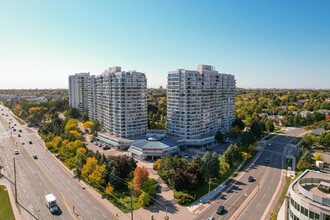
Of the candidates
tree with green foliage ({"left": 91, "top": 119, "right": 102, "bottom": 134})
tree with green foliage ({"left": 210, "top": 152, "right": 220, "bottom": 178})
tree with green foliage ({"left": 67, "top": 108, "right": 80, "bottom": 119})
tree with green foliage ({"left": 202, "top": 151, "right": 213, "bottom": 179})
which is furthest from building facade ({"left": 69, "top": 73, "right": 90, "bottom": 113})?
tree with green foliage ({"left": 210, "top": 152, "right": 220, "bottom": 178})

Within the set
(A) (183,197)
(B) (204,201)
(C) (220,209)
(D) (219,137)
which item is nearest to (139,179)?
(A) (183,197)

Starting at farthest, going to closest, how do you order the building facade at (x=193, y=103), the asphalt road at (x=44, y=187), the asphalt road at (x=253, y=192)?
the building facade at (x=193, y=103)
the asphalt road at (x=44, y=187)
the asphalt road at (x=253, y=192)

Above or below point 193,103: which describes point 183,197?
below

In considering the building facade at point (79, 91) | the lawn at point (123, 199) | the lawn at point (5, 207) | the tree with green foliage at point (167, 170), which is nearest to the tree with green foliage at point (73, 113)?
the building facade at point (79, 91)

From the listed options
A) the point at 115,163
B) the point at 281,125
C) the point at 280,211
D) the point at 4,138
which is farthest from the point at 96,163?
the point at 281,125

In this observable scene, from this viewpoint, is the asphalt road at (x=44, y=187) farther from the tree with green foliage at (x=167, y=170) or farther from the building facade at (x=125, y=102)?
the building facade at (x=125, y=102)

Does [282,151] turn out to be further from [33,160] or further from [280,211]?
[33,160]

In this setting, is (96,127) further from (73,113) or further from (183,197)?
(183,197)
